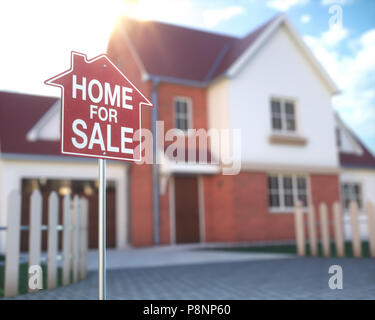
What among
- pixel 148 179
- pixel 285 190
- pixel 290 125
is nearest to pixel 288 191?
pixel 285 190

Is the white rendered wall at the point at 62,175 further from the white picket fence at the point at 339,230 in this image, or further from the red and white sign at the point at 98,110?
the red and white sign at the point at 98,110

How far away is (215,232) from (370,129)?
8596 mm

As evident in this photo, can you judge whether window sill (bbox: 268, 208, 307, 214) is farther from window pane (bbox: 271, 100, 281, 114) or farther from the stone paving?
the stone paving

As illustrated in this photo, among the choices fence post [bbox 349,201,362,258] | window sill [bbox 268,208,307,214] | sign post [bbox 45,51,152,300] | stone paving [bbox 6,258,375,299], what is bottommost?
stone paving [bbox 6,258,375,299]

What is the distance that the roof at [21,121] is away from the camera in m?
15.2

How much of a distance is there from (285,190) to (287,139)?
6.70 feet

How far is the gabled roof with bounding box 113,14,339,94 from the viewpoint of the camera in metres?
16.9

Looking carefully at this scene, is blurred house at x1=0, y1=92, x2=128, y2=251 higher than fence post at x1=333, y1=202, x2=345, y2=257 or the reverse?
higher

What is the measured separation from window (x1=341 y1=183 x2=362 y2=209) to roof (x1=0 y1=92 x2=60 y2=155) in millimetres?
13194

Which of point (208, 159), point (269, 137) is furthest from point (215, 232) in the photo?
point (269, 137)

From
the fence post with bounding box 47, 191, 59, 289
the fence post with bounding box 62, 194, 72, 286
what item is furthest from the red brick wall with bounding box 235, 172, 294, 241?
the fence post with bounding box 47, 191, 59, 289

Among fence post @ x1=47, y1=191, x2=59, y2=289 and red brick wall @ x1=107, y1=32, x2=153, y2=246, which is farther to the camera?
red brick wall @ x1=107, y1=32, x2=153, y2=246

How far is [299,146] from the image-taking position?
17.9 metres
